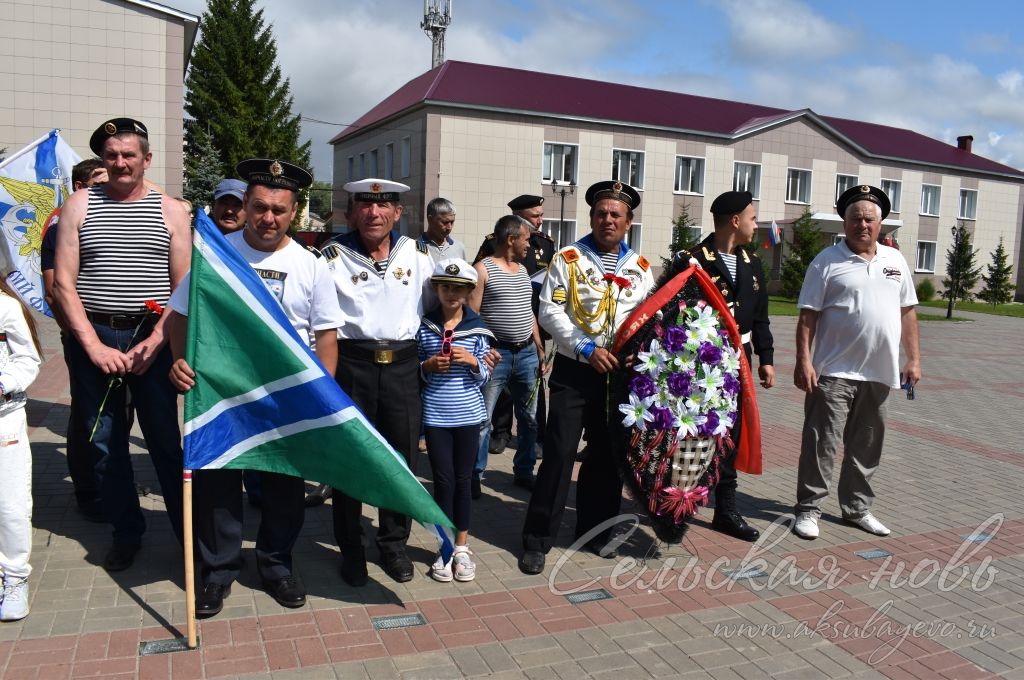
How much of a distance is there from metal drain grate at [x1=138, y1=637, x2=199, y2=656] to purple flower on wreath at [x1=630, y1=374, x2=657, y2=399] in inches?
100

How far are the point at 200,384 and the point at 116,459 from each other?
1.12 metres

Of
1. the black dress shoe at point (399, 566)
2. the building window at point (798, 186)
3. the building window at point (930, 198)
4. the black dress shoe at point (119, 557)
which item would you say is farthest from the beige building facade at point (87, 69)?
the building window at point (930, 198)

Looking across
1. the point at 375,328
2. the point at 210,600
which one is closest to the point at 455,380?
the point at 375,328

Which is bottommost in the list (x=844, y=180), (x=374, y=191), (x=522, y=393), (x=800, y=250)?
(x=522, y=393)

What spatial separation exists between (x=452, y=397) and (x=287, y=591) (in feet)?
4.29

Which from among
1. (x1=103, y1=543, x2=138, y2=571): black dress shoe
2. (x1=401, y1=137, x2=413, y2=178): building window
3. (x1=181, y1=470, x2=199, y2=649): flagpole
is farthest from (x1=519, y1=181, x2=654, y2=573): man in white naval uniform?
(x1=401, y1=137, x2=413, y2=178): building window

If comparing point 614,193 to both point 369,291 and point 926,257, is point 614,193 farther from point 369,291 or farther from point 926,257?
point 926,257

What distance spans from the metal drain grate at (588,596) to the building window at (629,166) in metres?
34.2

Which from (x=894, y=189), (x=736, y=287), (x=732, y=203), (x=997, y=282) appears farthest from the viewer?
(x=894, y=189)

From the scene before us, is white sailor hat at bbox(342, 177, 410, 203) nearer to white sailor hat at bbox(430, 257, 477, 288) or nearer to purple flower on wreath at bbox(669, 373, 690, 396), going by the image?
white sailor hat at bbox(430, 257, 477, 288)

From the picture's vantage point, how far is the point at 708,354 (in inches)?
180

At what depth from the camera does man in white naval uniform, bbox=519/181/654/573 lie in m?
4.71

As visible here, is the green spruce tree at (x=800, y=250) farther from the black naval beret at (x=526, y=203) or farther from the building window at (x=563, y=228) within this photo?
the black naval beret at (x=526, y=203)

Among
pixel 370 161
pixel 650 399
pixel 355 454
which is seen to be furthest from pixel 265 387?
pixel 370 161
